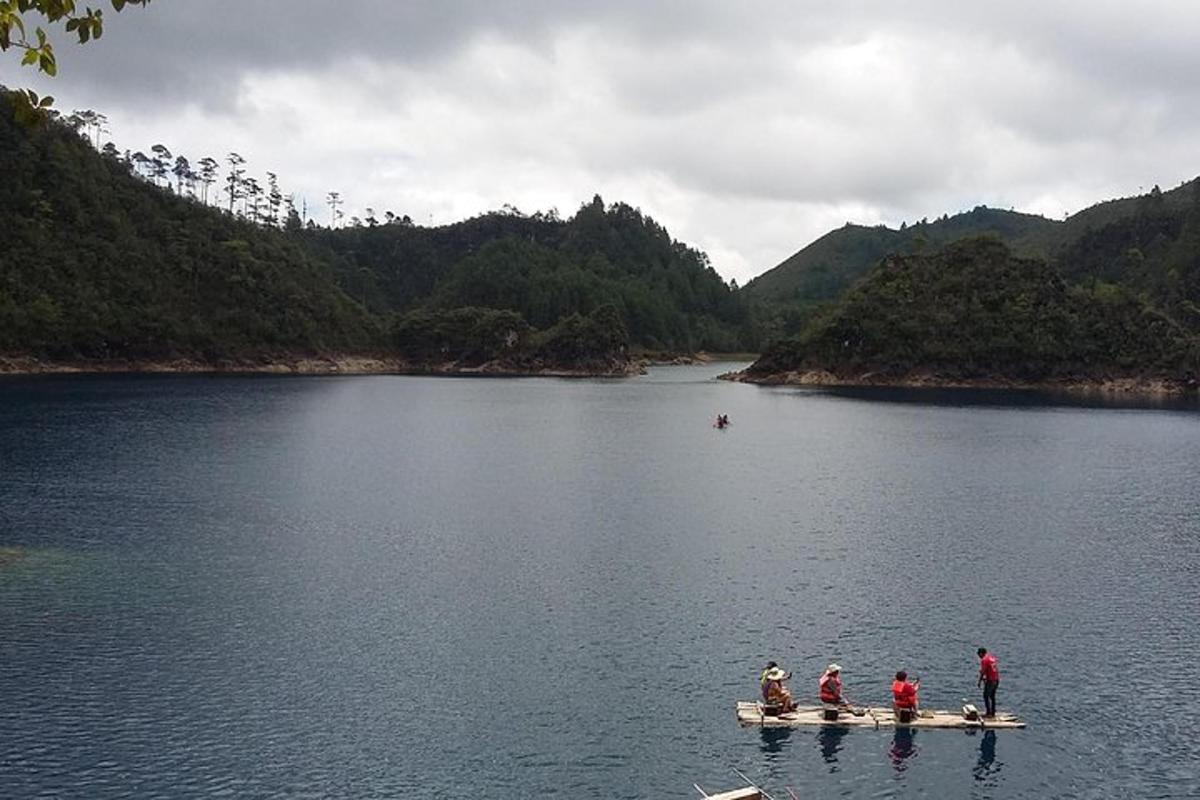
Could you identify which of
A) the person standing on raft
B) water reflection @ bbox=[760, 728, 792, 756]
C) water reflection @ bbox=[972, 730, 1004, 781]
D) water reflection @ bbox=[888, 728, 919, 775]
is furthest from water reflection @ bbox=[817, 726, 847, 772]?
the person standing on raft

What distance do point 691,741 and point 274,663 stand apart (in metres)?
19.4

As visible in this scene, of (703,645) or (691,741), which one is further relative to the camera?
(703,645)

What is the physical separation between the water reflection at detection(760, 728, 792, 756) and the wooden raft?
237 millimetres

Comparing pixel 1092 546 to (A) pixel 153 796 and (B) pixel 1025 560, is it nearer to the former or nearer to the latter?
(B) pixel 1025 560

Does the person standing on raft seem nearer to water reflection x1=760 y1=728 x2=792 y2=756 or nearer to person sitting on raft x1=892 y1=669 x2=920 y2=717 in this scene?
person sitting on raft x1=892 y1=669 x2=920 y2=717

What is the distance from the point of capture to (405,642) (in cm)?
4644

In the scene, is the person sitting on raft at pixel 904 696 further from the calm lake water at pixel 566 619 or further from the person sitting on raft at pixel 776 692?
the person sitting on raft at pixel 776 692

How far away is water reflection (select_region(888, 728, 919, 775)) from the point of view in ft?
115

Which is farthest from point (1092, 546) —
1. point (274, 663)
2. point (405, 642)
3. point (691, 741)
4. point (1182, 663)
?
point (274, 663)

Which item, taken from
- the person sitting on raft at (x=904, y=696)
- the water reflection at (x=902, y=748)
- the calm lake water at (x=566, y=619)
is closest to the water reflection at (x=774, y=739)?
the calm lake water at (x=566, y=619)

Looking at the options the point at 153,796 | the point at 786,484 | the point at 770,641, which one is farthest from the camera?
the point at 786,484

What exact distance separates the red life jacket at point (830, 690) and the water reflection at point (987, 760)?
5.55m

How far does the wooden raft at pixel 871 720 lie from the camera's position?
123 feet

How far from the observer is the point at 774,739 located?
36.8 meters
